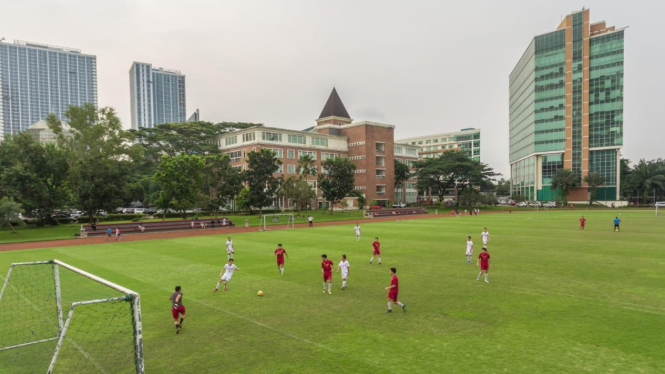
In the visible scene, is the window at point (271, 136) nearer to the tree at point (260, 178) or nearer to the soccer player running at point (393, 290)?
the tree at point (260, 178)

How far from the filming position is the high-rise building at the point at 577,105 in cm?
10144

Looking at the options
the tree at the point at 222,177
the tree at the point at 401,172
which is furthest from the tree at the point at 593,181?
the tree at the point at 222,177

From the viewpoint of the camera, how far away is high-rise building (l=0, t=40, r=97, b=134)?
590 ft

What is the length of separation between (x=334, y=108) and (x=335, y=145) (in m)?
14.0

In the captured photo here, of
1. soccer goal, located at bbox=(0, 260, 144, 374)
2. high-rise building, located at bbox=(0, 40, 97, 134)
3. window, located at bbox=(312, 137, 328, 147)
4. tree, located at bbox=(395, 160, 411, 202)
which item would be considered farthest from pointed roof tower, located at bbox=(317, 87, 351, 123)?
high-rise building, located at bbox=(0, 40, 97, 134)

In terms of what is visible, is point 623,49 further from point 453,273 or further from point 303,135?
point 453,273

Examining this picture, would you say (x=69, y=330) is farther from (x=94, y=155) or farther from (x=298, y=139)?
(x=298, y=139)

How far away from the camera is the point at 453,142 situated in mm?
163500

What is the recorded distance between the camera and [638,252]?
2441 cm

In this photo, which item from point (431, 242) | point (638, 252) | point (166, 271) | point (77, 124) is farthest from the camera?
point (77, 124)

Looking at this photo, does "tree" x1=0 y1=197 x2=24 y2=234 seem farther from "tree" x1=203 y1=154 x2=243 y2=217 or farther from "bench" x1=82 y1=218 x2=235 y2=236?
"tree" x1=203 y1=154 x2=243 y2=217

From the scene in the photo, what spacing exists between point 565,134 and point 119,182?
115147 millimetres

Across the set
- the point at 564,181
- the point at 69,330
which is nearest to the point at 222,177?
the point at 69,330

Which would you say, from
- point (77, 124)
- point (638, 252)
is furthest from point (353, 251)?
point (77, 124)
